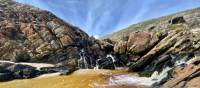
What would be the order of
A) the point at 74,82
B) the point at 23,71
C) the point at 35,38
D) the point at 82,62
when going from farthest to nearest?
the point at 35,38
the point at 82,62
the point at 23,71
the point at 74,82

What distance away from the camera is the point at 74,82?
171ft

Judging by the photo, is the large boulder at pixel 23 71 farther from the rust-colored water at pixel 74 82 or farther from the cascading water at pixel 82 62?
the cascading water at pixel 82 62

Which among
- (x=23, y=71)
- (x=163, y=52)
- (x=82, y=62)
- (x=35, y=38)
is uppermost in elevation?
(x=35, y=38)

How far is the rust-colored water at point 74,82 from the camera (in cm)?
4938

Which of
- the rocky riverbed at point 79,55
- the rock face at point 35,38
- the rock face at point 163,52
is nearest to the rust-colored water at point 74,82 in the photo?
the rocky riverbed at point 79,55

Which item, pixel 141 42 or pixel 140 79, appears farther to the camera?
pixel 141 42

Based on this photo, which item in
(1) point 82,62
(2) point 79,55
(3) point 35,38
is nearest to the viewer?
(1) point 82,62

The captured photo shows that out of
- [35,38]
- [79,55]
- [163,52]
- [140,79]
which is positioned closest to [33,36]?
[35,38]

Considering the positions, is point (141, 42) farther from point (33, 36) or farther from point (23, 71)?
point (23, 71)

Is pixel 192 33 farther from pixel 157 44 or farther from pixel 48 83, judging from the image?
pixel 48 83

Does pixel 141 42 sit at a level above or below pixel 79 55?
above

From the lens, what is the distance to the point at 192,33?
6688 centimetres

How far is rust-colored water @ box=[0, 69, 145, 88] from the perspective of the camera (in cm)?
4938

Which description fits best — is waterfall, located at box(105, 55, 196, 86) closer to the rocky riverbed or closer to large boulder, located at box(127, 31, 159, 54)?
the rocky riverbed
